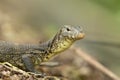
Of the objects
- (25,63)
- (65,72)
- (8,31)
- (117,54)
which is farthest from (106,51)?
(25,63)

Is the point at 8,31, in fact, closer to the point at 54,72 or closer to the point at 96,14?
the point at 54,72

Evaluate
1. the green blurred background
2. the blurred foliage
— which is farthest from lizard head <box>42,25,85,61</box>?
the blurred foliage

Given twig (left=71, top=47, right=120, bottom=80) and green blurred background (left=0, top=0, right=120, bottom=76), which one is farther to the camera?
green blurred background (left=0, top=0, right=120, bottom=76)

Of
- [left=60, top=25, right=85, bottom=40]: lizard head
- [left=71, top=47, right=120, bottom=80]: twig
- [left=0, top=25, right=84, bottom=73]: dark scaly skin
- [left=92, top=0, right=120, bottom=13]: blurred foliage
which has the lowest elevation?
[left=71, top=47, right=120, bottom=80]: twig

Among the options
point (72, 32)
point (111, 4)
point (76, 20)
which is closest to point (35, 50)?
point (72, 32)

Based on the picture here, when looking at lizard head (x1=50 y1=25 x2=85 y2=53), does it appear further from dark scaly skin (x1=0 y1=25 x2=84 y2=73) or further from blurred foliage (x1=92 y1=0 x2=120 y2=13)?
blurred foliage (x1=92 y1=0 x2=120 y2=13)

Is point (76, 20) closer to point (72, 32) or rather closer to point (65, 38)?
point (65, 38)

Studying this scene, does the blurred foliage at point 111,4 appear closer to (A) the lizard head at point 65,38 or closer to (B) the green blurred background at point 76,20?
(B) the green blurred background at point 76,20

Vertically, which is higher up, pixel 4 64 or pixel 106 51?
pixel 4 64
